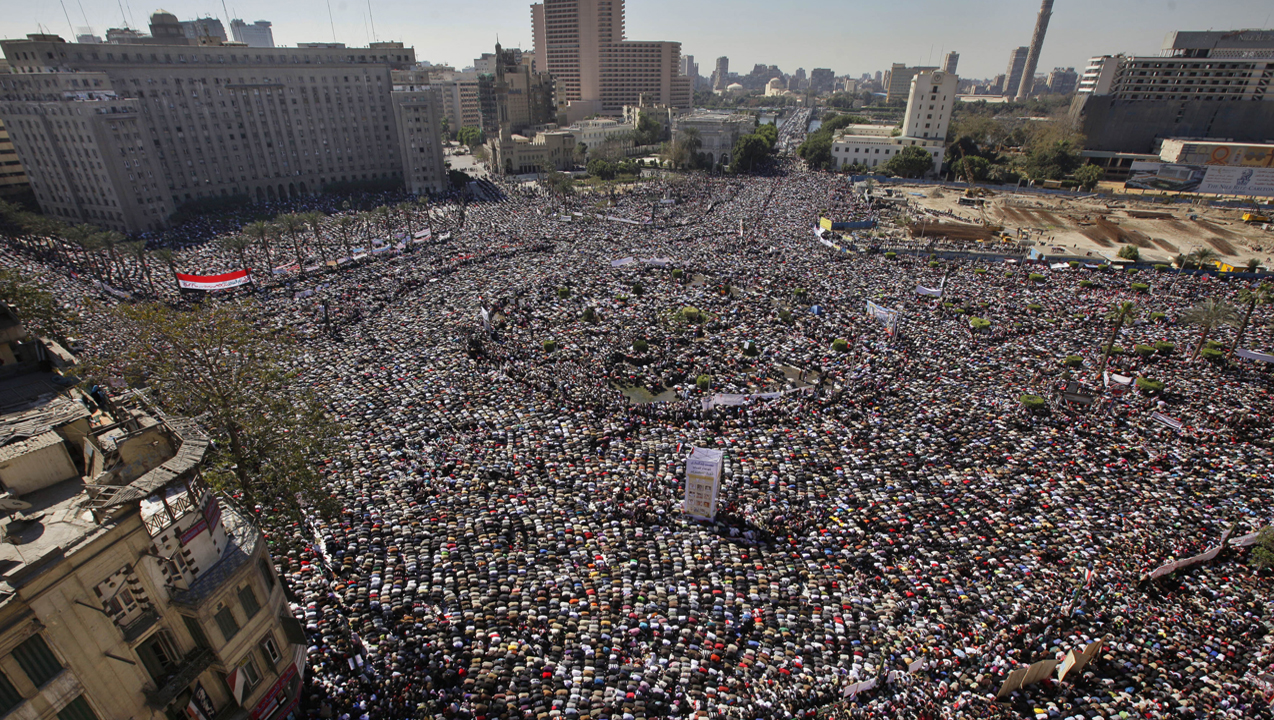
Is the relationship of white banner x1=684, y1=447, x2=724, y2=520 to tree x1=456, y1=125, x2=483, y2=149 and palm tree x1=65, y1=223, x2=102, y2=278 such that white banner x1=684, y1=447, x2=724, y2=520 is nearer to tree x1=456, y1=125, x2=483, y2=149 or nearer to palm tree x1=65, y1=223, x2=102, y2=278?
palm tree x1=65, y1=223, x2=102, y2=278

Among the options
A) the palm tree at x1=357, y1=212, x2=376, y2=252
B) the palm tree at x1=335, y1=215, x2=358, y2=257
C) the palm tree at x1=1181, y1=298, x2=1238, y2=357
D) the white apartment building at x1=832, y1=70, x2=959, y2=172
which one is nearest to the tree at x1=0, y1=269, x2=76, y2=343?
the palm tree at x1=335, y1=215, x2=358, y2=257

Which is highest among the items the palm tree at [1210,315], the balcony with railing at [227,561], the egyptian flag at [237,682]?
the balcony with railing at [227,561]

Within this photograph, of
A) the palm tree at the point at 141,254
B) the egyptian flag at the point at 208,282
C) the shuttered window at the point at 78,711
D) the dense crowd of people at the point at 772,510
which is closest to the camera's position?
the shuttered window at the point at 78,711

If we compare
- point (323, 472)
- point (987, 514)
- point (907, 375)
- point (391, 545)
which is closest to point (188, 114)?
point (323, 472)

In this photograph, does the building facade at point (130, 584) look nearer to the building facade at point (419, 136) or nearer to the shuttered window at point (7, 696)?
the shuttered window at point (7, 696)

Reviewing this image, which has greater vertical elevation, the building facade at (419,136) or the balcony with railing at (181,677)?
the building facade at (419,136)

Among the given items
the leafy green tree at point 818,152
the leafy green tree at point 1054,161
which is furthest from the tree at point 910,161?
the leafy green tree at point 1054,161

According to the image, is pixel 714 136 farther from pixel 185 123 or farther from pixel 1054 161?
pixel 185 123
